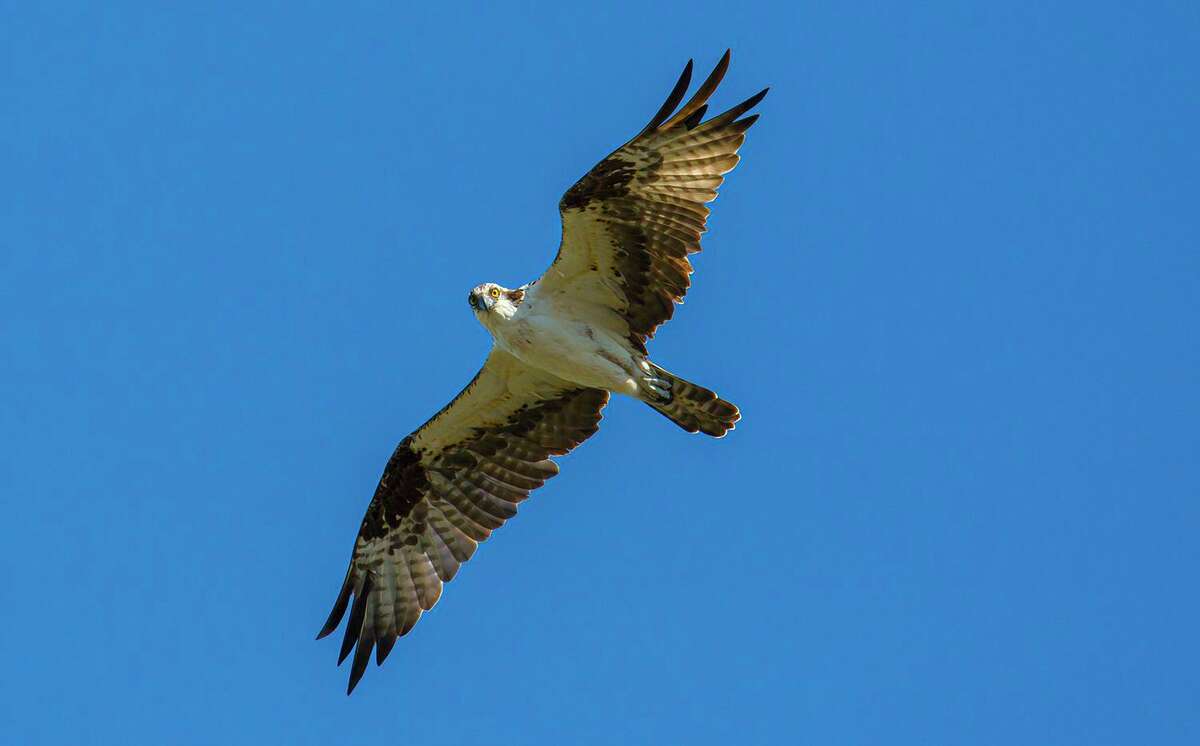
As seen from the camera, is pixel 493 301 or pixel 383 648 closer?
pixel 493 301

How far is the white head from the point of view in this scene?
1309cm

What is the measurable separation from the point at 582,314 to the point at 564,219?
0.90 metres

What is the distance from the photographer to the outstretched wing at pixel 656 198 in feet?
41.7

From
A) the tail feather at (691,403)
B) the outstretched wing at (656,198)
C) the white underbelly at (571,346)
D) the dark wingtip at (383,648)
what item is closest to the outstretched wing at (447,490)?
the dark wingtip at (383,648)

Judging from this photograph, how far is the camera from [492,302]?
13.1 meters

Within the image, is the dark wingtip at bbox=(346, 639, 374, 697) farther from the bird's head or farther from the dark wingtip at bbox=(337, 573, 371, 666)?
the bird's head

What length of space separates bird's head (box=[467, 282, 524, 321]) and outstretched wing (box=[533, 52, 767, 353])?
398 mm

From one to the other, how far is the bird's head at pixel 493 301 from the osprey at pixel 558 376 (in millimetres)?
A: 11

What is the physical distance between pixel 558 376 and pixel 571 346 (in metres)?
0.57

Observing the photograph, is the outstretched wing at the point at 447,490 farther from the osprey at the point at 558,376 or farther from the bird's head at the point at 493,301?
the bird's head at the point at 493,301

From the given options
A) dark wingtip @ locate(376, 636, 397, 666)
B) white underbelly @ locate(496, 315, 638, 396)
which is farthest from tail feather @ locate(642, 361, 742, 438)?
dark wingtip @ locate(376, 636, 397, 666)

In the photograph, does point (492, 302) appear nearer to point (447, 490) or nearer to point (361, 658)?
point (447, 490)

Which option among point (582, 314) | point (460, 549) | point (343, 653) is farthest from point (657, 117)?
point (343, 653)

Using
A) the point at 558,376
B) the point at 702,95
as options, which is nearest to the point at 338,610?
the point at 558,376
